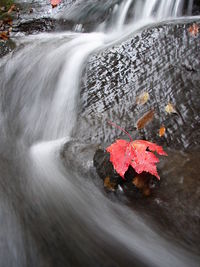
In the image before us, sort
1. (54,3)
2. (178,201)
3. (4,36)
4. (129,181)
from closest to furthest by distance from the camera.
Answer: (178,201)
(129,181)
(4,36)
(54,3)

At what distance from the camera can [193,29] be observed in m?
2.95

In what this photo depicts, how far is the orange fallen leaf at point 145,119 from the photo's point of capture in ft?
8.30

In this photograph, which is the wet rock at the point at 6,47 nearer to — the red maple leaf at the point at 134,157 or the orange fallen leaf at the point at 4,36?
the orange fallen leaf at the point at 4,36

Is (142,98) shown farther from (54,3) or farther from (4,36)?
(54,3)

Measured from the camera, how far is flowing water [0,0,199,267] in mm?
1754

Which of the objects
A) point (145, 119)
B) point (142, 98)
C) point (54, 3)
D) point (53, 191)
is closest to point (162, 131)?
point (145, 119)

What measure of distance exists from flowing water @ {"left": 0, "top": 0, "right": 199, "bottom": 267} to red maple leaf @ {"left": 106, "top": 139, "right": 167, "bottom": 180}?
0.33 meters

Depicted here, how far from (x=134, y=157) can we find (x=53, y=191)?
0.89 m

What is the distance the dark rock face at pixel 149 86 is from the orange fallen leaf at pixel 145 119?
45 millimetres

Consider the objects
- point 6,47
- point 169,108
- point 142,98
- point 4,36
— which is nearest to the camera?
point 169,108

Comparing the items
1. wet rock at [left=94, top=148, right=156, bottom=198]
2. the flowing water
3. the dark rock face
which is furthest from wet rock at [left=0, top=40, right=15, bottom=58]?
wet rock at [left=94, top=148, right=156, bottom=198]

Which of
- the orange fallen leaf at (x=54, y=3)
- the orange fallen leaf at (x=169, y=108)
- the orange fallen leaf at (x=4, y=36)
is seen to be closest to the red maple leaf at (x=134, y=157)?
the orange fallen leaf at (x=169, y=108)

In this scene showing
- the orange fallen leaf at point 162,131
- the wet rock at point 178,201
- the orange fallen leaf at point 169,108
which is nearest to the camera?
the wet rock at point 178,201

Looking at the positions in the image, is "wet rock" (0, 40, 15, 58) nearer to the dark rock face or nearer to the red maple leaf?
the dark rock face
